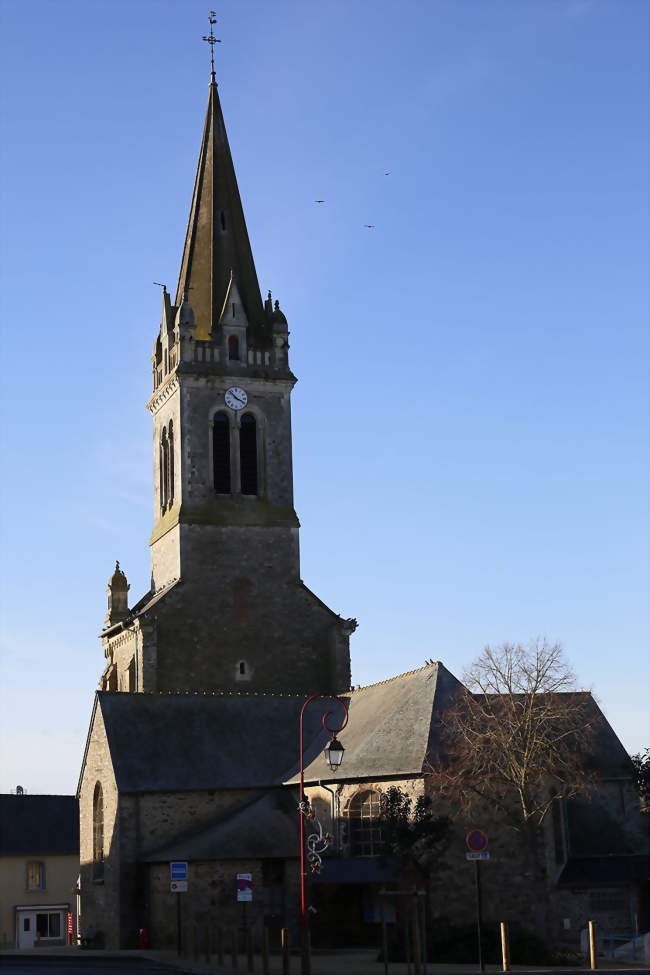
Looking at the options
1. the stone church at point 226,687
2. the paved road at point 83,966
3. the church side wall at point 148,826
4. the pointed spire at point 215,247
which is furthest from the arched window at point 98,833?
the pointed spire at point 215,247

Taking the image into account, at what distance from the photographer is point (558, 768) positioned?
115 ft

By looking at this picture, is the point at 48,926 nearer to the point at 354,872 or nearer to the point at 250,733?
the point at 250,733

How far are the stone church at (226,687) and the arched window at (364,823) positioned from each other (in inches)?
2.2

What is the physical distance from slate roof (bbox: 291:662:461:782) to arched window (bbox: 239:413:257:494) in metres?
12.1

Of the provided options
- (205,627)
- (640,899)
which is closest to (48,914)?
(205,627)

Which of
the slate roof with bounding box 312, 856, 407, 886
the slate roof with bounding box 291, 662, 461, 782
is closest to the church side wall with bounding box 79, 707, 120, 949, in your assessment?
the slate roof with bounding box 291, 662, 461, 782

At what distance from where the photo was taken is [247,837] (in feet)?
128

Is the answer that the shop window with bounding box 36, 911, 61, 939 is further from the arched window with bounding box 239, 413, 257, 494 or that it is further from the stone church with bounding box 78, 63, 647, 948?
the arched window with bounding box 239, 413, 257, 494

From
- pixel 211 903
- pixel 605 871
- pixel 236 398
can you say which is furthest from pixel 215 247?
pixel 605 871

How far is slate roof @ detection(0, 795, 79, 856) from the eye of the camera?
63188 millimetres

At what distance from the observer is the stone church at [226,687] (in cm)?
3822

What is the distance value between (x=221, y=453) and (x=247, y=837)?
57.2 ft

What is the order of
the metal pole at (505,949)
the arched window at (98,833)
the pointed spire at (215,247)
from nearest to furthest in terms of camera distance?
1. the metal pole at (505,949)
2. the arched window at (98,833)
3. the pointed spire at (215,247)

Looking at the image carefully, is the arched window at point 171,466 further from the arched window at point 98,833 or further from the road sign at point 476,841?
the road sign at point 476,841
